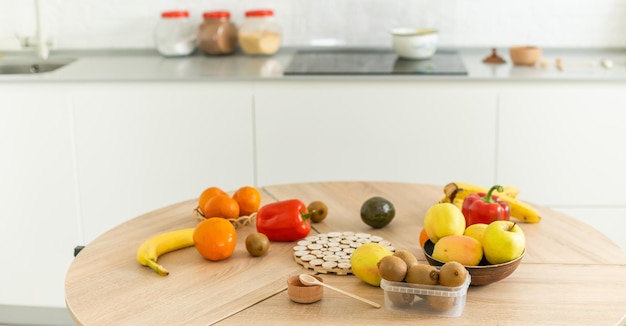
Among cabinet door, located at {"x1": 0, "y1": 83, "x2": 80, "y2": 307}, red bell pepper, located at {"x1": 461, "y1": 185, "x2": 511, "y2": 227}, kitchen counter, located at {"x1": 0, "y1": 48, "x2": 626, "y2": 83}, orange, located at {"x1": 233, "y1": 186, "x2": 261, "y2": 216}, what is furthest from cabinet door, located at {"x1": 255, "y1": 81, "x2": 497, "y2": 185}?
red bell pepper, located at {"x1": 461, "y1": 185, "x2": 511, "y2": 227}

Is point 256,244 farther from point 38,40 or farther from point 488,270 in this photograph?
point 38,40

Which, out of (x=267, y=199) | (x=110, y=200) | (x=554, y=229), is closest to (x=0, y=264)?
(x=110, y=200)

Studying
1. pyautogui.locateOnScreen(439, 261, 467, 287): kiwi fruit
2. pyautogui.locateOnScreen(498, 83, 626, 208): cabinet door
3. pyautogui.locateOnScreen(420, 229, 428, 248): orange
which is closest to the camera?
pyautogui.locateOnScreen(439, 261, 467, 287): kiwi fruit

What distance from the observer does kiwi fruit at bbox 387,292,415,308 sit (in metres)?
1.84

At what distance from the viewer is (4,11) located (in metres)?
4.35

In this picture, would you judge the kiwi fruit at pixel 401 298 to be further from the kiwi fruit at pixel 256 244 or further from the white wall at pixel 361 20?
the white wall at pixel 361 20

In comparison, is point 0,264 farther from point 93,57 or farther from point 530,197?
point 530,197

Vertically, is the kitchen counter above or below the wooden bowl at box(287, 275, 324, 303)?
above

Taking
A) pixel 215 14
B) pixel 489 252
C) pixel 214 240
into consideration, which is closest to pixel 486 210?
pixel 489 252

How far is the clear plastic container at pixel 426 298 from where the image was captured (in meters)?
1.82

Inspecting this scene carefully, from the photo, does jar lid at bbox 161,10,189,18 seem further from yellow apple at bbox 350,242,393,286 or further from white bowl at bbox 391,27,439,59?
yellow apple at bbox 350,242,393,286

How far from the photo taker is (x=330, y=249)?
7.14 ft

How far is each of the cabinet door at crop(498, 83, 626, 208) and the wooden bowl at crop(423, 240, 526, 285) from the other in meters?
1.69

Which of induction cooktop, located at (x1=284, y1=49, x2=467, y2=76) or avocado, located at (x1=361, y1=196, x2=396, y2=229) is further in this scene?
induction cooktop, located at (x1=284, y1=49, x2=467, y2=76)
